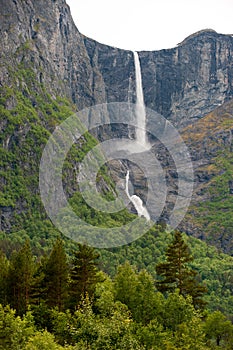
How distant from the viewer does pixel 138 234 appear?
17075cm

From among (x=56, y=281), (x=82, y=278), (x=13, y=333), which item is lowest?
(x=13, y=333)

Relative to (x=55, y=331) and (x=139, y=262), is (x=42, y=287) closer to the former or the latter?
(x=55, y=331)

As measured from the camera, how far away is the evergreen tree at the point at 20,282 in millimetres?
50844

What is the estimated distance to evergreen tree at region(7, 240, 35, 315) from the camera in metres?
50.8

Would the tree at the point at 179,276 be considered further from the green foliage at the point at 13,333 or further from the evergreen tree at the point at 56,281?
the green foliage at the point at 13,333

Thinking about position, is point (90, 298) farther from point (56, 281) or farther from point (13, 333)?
point (13, 333)

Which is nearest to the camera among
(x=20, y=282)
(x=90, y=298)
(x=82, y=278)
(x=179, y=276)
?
(x=90, y=298)

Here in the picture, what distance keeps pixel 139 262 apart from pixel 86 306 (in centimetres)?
12331

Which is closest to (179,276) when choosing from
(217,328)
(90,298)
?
(90,298)

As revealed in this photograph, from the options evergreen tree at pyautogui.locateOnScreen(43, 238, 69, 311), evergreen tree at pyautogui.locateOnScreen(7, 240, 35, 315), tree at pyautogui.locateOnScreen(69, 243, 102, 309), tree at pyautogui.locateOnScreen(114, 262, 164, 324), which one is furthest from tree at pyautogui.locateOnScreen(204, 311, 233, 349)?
evergreen tree at pyautogui.locateOnScreen(7, 240, 35, 315)

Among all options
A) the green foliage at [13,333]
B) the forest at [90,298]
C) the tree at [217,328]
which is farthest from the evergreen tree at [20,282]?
the tree at [217,328]

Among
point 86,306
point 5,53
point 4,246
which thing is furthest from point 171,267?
point 5,53

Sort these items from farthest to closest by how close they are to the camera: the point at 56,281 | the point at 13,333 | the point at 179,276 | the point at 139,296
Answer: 1. the point at 179,276
2. the point at 139,296
3. the point at 56,281
4. the point at 13,333

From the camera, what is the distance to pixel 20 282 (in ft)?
167
